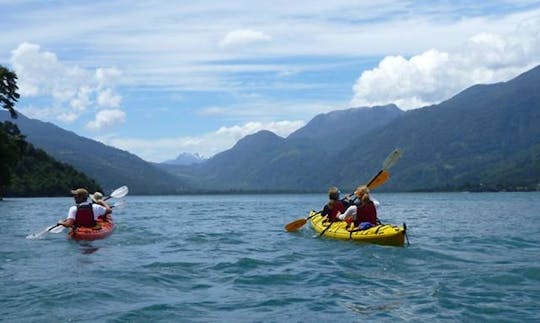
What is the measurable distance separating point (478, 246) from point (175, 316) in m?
13.0

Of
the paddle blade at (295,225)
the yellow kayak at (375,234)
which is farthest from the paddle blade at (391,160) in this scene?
the yellow kayak at (375,234)

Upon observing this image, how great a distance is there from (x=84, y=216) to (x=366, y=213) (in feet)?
30.8

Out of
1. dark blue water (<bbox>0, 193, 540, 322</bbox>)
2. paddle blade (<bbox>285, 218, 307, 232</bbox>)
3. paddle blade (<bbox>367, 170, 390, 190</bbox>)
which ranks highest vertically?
paddle blade (<bbox>367, 170, 390, 190</bbox>)

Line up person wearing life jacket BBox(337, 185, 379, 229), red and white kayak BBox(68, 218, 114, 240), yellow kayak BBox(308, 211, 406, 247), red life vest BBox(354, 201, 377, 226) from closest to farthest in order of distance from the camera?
1. yellow kayak BBox(308, 211, 406, 247)
2. person wearing life jacket BBox(337, 185, 379, 229)
3. red life vest BBox(354, 201, 377, 226)
4. red and white kayak BBox(68, 218, 114, 240)

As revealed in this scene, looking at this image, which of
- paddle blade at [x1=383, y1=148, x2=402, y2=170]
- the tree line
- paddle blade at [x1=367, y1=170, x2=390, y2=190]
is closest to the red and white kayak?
paddle blade at [x1=367, y1=170, x2=390, y2=190]

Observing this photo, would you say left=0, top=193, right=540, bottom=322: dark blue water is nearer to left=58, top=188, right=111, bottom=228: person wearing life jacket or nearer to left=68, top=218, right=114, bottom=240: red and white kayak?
left=68, top=218, right=114, bottom=240: red and white kayak

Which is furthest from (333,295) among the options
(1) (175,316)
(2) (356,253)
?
(2) (356,253)

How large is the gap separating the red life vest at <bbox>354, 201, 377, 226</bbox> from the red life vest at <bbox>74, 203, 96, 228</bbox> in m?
8.93

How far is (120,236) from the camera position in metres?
23.4

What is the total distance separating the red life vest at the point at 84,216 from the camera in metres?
20.9

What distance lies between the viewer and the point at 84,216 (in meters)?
21.0

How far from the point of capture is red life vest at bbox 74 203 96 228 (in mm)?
20938

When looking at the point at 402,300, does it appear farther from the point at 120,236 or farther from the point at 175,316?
the point at 120,236

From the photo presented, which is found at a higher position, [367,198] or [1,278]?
[367,198]
